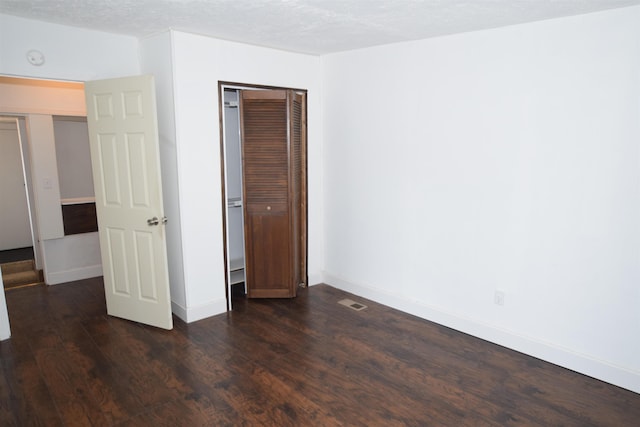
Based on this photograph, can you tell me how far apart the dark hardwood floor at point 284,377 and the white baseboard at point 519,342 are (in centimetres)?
6

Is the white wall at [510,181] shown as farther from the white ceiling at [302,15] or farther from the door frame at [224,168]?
the door frame at [224,168]

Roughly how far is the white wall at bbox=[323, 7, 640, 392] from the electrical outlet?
46 mm

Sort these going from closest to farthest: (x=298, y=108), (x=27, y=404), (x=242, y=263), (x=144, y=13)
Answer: (x=27, y=404) < (x=144, y=13) < (x=298, y=108) < (x=242, y=263)

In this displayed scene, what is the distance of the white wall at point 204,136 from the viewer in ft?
11.0

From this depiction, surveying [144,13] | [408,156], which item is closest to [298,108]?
[408,156]

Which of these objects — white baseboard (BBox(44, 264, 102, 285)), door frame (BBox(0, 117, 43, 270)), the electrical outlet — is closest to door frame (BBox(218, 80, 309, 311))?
the electrical outlet

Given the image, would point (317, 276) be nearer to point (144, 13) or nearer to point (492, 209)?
point (492, 209)

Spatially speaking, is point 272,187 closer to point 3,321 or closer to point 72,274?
point 3,321

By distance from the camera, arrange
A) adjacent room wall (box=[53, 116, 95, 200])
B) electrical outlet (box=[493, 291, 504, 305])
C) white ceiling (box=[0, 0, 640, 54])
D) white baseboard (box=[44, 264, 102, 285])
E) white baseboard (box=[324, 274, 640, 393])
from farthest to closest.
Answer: adjacent room wall (box=[53, 116, 95, 200]) < white baseboard (box=[44, 264, 102, 285]) < electrical outlet (box=[493, 291, 504, 305]) < white baseboard (box=[324, 274, 640, 393]) < white ceiling (box=[0, 0, 640, 54])

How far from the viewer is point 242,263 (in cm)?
439

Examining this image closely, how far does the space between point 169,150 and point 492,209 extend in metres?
2.66

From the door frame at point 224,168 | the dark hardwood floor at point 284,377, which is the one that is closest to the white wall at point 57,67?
the door frame at point 224,168

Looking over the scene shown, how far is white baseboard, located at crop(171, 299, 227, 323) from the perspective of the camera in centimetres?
360

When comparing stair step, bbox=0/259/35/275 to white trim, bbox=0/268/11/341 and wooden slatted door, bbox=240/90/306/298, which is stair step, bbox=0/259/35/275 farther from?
wooden slatted door, bbox=240/90/306/298
